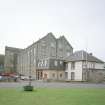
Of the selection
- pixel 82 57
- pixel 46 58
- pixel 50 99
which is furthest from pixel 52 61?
pixel 50 99

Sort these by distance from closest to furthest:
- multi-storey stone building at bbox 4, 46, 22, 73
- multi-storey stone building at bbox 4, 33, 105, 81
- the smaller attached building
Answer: the smaller attached building, multi-storey stone building at bbox 4, 33, 105, 81, multi-storey stone building at bbox 4, 46, 22, 73

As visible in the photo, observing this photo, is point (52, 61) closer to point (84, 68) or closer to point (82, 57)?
point (82, 57)

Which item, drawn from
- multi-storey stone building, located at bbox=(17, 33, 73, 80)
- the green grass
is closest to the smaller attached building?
multi-storey stone building, located at bbox=(17, 33, 73, 80)

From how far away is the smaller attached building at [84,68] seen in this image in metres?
60.2

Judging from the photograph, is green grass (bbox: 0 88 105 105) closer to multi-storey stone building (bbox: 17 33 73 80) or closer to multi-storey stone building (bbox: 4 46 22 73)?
multi-storey stone building (bbox: 17 33 73 80)

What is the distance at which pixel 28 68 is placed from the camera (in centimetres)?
8094

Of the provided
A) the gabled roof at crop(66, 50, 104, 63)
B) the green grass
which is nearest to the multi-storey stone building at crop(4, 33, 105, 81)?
the gabled roof at crop(66, 50, 104, 63)

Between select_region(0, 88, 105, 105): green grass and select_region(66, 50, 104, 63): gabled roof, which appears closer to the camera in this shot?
Answer: select_region(0, 88, 105, 105): green grass

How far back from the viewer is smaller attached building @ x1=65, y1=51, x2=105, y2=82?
60156mm

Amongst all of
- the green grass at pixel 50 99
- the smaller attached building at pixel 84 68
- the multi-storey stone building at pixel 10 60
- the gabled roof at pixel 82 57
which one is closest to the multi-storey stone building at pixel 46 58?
the multi-storey stone building at pixel 10 60

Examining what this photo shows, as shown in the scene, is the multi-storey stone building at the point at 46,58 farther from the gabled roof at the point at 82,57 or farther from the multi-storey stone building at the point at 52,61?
the gabled roof at the point at 82,57

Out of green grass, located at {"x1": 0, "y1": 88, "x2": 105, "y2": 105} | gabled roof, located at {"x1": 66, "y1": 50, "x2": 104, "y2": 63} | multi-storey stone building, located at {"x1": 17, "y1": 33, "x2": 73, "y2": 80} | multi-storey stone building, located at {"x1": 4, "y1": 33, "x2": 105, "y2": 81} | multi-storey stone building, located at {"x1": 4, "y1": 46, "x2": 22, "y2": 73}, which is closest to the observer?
green grass, located at {"x1": 0, "y1": 88, "x2": 105, "y2": 105}

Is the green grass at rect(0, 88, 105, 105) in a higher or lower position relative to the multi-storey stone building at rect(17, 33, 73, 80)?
lower

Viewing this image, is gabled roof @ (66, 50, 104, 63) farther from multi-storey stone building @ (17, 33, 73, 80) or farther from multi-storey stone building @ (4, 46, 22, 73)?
multi-storey stone building @ (4, 46, 22, 73)
